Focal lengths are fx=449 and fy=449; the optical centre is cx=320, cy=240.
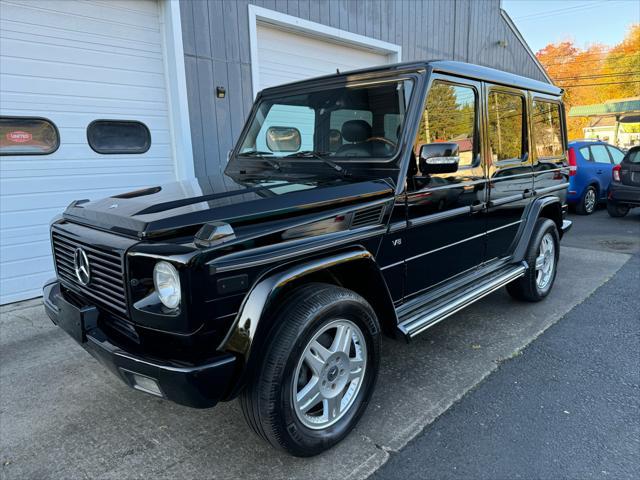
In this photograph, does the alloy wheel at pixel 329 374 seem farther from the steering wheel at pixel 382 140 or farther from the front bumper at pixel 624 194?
the front bumper at pixel 624 194

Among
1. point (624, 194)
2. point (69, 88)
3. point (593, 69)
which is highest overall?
point (593, 69)

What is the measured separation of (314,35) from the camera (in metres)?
7.33

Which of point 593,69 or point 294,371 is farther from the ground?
point 593,69

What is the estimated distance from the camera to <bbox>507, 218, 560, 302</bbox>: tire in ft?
13.7

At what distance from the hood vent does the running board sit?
65 centimetres

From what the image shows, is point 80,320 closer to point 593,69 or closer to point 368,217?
point 368,217

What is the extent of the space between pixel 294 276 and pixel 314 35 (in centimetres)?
630

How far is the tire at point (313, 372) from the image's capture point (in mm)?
2045

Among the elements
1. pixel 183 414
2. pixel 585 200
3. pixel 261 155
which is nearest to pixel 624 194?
pixel 585 200

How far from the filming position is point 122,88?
18.0ft

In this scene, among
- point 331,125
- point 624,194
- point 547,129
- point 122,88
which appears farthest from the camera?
point 624,194

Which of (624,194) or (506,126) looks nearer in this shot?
(506,126)

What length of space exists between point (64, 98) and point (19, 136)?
2.10ft

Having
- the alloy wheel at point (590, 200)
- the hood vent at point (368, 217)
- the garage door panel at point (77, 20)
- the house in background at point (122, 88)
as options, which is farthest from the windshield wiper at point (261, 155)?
the alloy wheel at point (590, 200)
